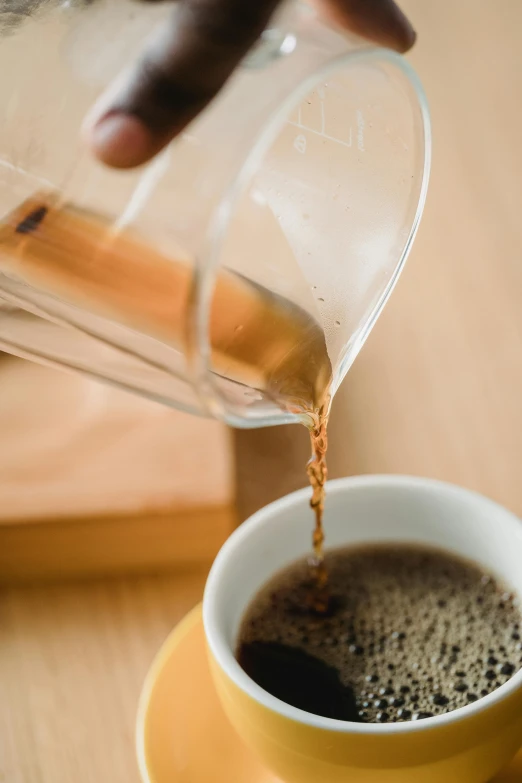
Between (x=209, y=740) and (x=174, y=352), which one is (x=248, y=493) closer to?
(x=209, y=740)

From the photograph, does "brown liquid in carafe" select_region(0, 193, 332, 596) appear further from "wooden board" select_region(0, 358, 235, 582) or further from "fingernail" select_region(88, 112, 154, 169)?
"wooden board" select_region(0, 358, 235, 582)

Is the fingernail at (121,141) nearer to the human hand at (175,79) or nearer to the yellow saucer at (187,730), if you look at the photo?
the human hand at (175,79)

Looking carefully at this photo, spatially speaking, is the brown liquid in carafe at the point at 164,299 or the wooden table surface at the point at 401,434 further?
the wooden table surface at the point at 401,434

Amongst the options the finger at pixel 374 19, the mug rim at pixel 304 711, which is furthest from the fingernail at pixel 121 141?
the mug rim at pixel 304 711

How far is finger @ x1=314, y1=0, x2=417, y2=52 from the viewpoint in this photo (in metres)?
A: 0.52

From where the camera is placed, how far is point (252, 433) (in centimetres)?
83

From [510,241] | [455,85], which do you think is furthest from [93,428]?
[455,85]

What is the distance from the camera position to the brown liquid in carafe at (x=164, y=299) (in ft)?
1.37

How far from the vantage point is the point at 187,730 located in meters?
0.60

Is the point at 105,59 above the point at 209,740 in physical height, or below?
above

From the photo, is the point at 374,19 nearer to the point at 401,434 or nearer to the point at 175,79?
the point at 175,79

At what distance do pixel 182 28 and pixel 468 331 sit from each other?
60 cm

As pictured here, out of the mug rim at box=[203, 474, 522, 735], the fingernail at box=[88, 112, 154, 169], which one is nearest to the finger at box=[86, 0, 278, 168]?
the fingernail at box=[88, 112, 154, 169]

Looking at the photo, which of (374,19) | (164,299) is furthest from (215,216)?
(374,19)
